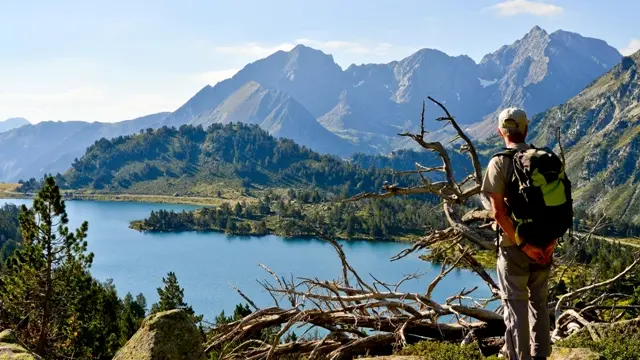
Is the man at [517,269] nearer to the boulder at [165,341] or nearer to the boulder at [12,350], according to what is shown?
the boulder at [165,341]

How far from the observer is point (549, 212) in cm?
463

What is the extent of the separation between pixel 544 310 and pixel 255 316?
4.35m

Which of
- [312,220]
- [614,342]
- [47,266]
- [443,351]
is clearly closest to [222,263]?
[312,220]

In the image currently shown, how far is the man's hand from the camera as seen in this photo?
4.70 metres

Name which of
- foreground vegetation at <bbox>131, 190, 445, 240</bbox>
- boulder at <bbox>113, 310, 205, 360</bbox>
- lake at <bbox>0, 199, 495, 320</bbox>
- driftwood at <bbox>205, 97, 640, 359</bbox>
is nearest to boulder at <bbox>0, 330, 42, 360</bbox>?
→ boulder at <bbox>113, 310, 205, 360</bbox>

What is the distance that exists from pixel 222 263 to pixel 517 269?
4208 inches

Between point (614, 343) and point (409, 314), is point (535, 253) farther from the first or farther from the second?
point (409, 314)

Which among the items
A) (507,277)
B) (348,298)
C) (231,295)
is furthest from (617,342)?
(231,295)

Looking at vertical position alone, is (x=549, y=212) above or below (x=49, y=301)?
above

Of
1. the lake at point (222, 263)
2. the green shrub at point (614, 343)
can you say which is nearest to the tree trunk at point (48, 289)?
the green shrub at point (614, 343)

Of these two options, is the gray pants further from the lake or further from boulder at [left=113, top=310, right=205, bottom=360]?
the lake

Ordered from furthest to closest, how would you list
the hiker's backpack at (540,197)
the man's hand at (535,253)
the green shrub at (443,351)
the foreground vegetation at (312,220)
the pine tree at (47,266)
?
the foreground vegetation at (312,220) → the pine tree at (47,266) → the green shrub at (443,351) → the man's hand at (535,253) → the hiker's backpack at (540,197)

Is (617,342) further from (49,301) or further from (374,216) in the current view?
(374,216)

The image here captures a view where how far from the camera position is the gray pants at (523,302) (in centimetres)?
491
